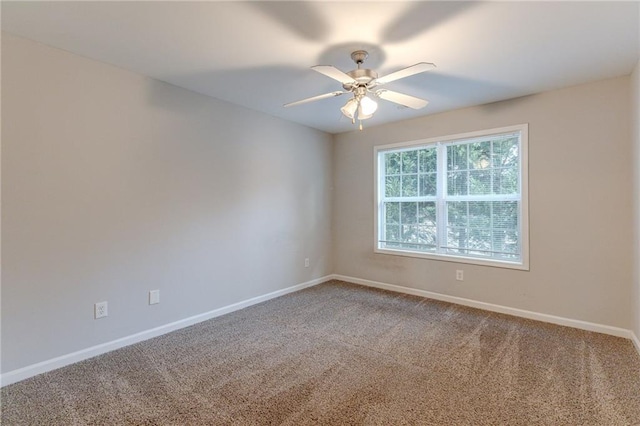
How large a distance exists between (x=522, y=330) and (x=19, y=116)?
4.44 meters

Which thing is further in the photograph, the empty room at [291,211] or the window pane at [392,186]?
the window pane at [392,186]

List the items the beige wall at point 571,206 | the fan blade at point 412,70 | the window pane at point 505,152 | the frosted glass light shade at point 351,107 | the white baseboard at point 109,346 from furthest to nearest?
the window pane at point 505,152
the beige wall at point 571,206
the frosted glass light shade at point 351,107
the white baseboard at point 109,346
the fan blade at point 412,70

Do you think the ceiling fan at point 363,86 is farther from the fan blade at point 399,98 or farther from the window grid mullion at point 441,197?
the window grid mullion at point 441,197

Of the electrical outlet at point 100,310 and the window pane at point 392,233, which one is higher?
the window pane at point 392,233

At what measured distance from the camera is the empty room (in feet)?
6.16

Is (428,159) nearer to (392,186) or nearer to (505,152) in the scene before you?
(392,186)

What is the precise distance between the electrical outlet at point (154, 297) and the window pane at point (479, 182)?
3.57 m

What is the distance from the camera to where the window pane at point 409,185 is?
4.15 meters

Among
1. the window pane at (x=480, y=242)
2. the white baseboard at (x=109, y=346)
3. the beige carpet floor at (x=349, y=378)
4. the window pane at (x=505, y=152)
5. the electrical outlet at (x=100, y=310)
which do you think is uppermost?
the window pane at (x=505, y=152)

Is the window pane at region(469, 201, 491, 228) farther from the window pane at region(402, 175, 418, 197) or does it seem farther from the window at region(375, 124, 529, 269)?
the window pane at region(402, 175, 418, 197)

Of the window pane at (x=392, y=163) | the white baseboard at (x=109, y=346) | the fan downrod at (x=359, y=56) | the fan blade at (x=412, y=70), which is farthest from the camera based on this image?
the window pane at (x=392, y=163)

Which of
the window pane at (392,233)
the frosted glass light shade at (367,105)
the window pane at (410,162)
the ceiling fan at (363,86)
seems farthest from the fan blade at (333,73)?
the window pane at (392,233)

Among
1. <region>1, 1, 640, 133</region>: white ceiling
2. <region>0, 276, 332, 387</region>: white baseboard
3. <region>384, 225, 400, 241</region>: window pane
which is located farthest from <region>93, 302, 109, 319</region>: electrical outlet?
<region>384, 225, 400, 241</region>: window pane

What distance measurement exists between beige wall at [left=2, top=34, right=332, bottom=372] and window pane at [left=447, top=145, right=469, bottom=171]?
220 cm
